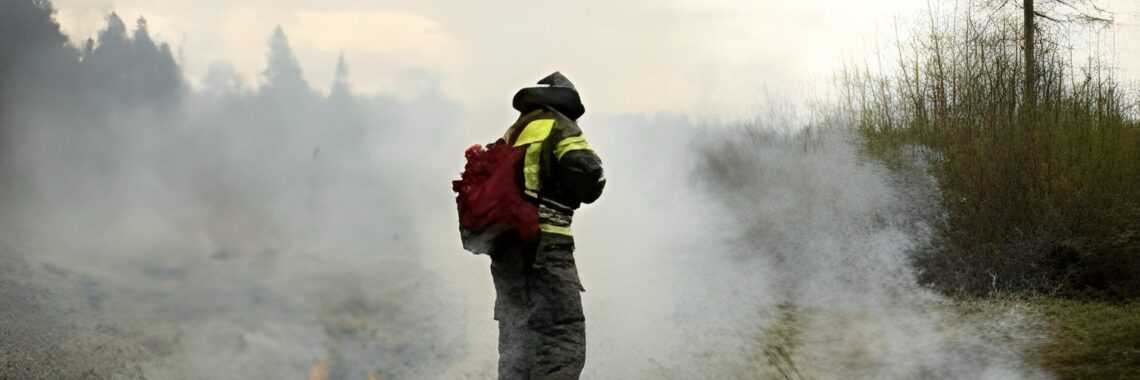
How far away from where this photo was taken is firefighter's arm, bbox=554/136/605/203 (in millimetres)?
4906

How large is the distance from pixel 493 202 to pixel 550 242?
34 cm

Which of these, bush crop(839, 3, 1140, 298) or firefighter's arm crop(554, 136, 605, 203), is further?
bush crop(839, 3, 1140, 298)

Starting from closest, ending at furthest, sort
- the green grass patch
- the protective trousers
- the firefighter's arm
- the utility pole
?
1. the firefighter's arm
2. the protective trousers
3. the green grass patch
4. the utility pole

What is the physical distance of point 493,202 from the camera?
502cm

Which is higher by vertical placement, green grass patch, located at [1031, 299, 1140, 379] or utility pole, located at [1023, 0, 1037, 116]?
utility pole, located at [1023, 0, 1037, 116]

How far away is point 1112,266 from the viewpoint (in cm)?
1016

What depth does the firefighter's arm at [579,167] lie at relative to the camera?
16.1 ft

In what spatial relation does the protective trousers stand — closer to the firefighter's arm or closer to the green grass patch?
the firefighter's arm

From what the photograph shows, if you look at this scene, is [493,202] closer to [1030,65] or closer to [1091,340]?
[1091,340]

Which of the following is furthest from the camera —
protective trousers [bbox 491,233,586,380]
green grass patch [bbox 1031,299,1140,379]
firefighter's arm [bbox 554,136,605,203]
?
green grass patch [bbox 1031,299,1140,379]

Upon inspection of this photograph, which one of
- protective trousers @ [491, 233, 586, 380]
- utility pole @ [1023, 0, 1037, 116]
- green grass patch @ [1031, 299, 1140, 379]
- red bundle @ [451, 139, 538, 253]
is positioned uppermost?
utility pole @ [1023, 0, 1037, 116]

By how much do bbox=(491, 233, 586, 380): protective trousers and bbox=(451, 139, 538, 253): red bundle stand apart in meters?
0.14

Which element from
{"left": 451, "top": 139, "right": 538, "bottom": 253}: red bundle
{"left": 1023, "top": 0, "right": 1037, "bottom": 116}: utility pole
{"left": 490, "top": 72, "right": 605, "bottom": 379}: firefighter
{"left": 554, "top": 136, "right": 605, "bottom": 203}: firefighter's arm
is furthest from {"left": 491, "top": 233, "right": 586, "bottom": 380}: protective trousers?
{"left": 1023, "top": 0, "right": 1037, "bottom": 116}: utility pole

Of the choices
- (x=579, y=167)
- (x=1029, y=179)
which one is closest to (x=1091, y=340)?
(x=1029, y=179)
